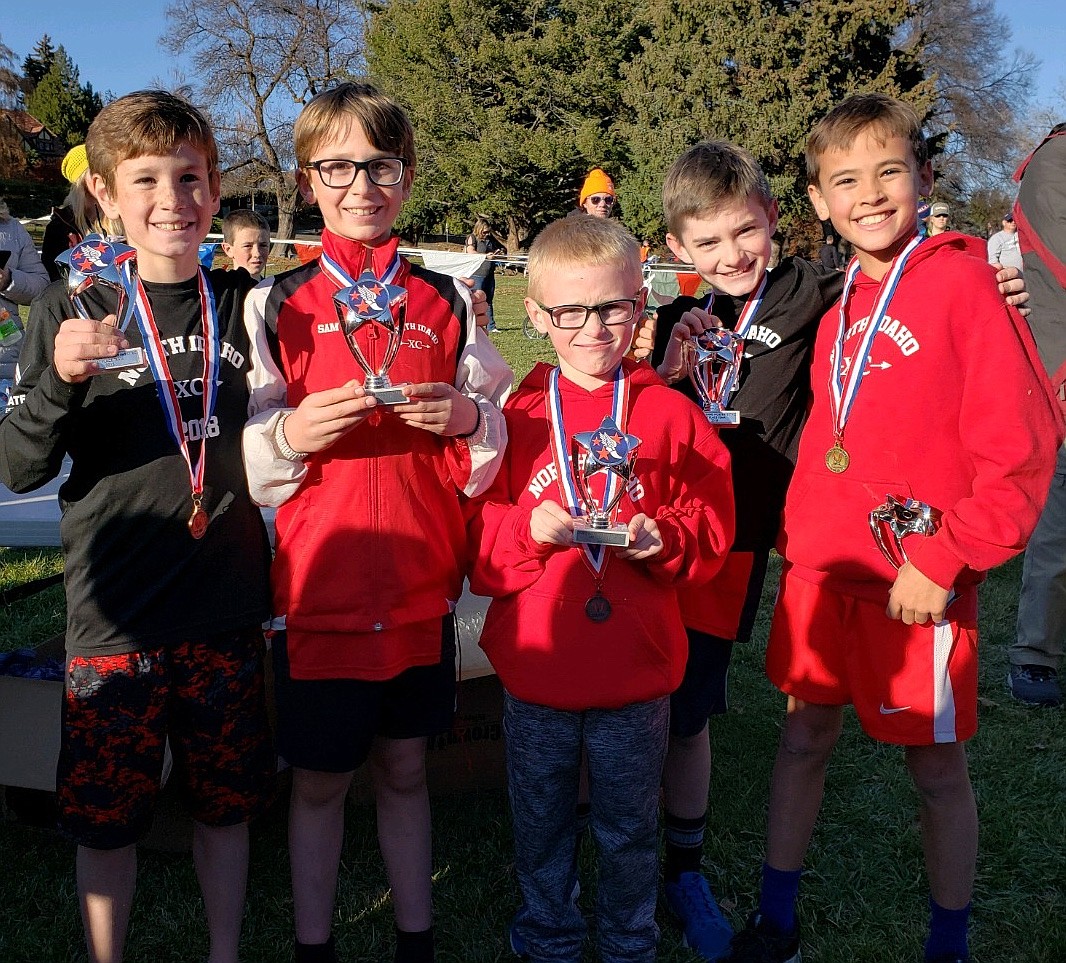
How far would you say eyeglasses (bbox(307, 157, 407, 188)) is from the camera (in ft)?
7.22

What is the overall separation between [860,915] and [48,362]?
2737 millimetres

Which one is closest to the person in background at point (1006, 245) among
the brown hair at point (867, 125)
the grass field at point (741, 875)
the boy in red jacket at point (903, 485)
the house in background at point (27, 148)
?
the grass field at point (741, 875)

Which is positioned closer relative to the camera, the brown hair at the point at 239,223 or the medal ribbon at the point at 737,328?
the medal ribbon at the point at 737,328

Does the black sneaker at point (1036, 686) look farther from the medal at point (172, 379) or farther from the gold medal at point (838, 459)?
the medal at point (172, 379)

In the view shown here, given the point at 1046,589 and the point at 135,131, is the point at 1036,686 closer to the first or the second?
the point at 1046,589

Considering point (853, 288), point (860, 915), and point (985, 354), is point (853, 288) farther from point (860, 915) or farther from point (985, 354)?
point (860, 915)

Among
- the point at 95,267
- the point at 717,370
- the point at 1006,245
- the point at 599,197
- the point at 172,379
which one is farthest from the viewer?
the point at 1006,245

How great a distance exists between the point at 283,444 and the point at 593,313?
77 centimetres

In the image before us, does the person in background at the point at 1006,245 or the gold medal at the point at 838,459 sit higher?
the person in background at the point at 1006,245

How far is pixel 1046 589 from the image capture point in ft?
13.7

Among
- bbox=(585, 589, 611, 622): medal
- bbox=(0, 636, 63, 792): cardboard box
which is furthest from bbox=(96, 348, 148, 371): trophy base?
bbox=(0, 636, 63, 792): cardboard box

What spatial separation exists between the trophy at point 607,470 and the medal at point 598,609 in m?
0.21

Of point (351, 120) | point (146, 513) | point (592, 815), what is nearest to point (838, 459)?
point (592, 815)

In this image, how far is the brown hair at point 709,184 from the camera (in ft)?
8.40
